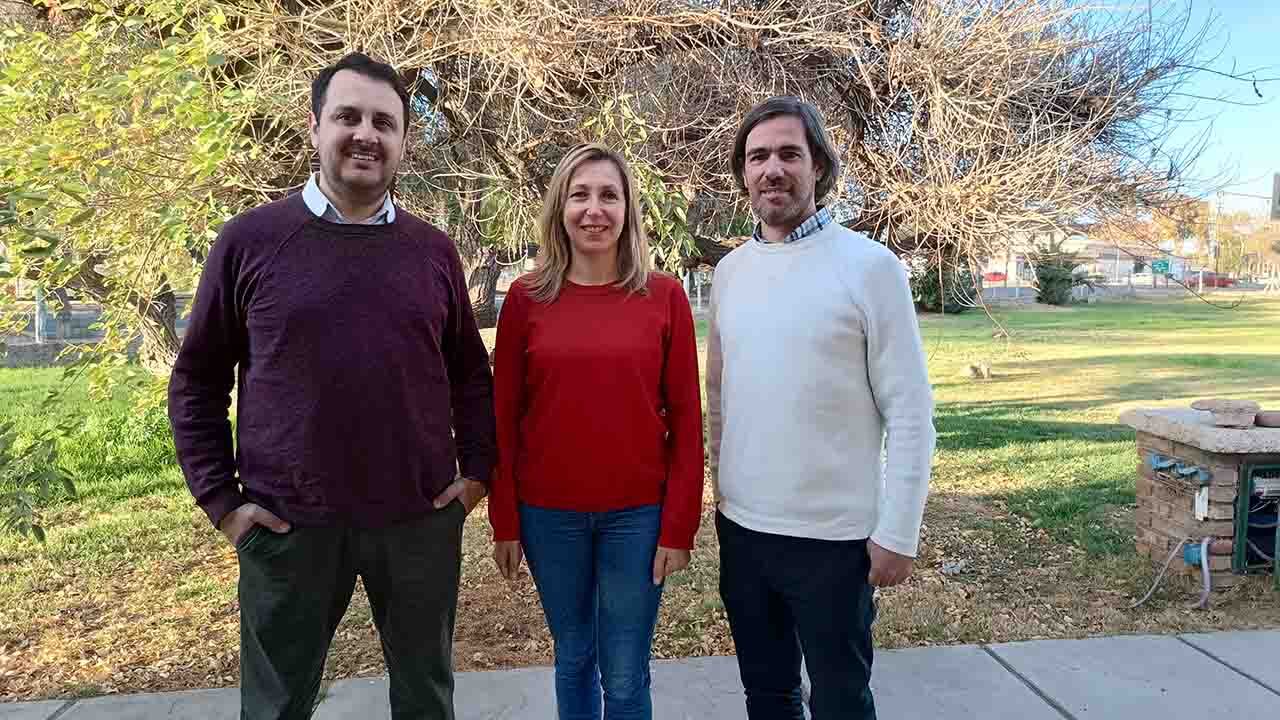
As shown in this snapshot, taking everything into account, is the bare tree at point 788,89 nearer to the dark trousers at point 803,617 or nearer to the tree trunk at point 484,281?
the tree trunk at point 484,281

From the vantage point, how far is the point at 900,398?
6.77 feet

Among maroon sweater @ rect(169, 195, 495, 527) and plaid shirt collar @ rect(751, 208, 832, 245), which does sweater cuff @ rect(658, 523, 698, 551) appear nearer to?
maroon sweater @ rect(169, 195, 495, 527)

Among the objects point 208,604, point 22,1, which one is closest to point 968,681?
point 208,604

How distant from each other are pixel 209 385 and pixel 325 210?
1.68 ft

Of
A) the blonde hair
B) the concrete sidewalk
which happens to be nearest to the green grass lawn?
the concrete sidewalk

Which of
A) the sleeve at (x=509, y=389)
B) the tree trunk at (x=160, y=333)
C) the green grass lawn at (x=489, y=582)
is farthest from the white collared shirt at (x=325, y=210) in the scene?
the tree trunk at (x=160, y=333)

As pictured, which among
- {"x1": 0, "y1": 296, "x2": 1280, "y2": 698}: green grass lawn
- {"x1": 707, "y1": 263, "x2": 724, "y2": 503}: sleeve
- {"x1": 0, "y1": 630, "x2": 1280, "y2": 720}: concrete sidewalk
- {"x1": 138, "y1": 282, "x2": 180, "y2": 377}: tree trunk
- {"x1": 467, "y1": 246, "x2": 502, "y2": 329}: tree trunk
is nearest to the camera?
{"x1": 707, "y1": 263, "x2": 724, "y2": 503}: sleeve

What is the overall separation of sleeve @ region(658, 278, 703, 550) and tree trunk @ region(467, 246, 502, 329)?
370 centimetres

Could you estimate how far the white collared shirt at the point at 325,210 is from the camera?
202 cm

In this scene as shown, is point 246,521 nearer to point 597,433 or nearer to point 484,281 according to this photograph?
point 597,433

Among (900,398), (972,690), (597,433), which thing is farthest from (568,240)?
(972,690)

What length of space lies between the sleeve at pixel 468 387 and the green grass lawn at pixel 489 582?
164 cm

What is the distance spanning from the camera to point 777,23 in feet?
14.1

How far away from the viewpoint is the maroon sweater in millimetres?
1951
